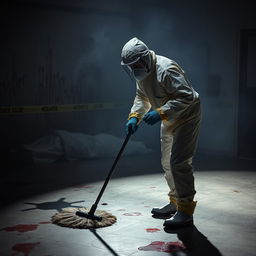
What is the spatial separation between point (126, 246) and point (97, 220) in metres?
0.66

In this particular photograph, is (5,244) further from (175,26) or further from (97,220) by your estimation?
(175,26)

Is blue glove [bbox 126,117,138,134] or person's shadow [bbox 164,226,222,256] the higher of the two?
blue glove [bbox 126,117,138,134]

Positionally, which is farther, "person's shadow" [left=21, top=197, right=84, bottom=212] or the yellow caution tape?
the yellow caution tape

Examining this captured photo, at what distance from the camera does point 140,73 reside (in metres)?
4.78

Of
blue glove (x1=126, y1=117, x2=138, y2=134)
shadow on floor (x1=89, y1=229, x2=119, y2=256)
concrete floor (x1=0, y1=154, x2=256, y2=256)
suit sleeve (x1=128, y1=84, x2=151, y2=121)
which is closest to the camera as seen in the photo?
shadow on floor (x1=89, y1=229, x2=119, y2=256)

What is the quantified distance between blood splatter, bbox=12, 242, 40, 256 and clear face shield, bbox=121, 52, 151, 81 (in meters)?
1.74

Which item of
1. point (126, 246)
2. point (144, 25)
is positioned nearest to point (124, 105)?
Answer: point (144, 25)

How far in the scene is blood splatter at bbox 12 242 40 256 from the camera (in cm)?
415

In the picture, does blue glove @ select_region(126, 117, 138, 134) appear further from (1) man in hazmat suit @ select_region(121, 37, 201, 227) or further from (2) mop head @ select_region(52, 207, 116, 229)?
(2) mop head @ select_region(52, 207, 116, 229)

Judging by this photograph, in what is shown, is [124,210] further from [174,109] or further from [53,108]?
[53,108]

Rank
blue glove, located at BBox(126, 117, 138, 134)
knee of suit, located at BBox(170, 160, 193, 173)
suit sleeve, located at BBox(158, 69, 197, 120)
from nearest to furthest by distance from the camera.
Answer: suit sleeve, located at BBox(158, 69, 197, 120) < knee of suit, located at BBox(170, 160, 193, 173) < blue glove, located at BBox(126, 117, 138, 134)

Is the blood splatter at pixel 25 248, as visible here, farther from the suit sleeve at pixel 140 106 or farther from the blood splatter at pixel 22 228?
the suit sleeve at pixel 140 106

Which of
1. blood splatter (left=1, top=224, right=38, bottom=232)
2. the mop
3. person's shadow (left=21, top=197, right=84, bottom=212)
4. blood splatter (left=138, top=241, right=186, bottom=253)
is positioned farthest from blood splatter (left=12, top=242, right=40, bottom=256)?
person's shadow (left=21, top=197, right=84, bottom=212)

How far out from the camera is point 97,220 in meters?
4.87
